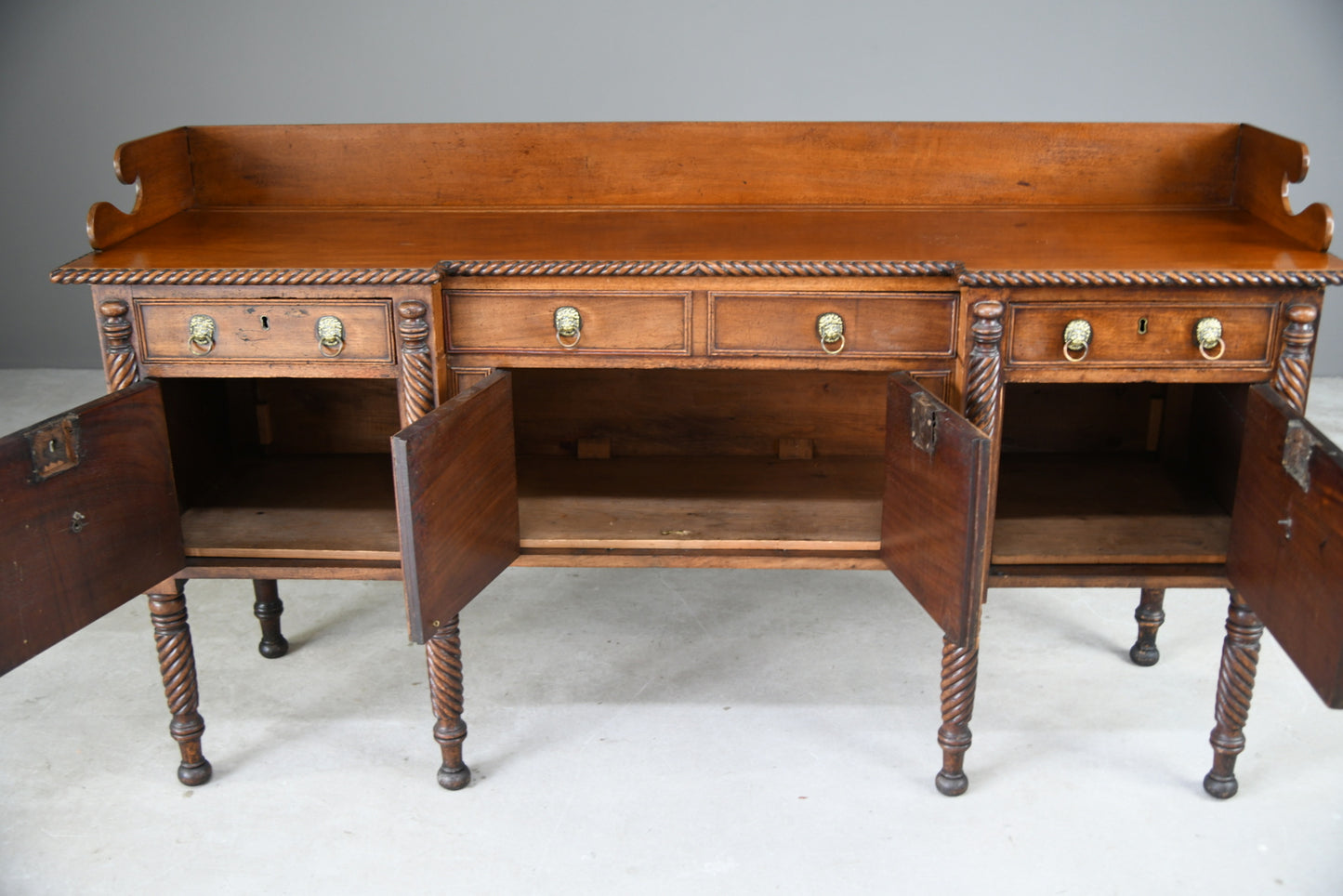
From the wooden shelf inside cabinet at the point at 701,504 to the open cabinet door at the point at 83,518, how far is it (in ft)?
2.39

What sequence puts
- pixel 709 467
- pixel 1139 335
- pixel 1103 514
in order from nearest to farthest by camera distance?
pixel 1139 335 < pixel 1103 514 < pixel 709 467

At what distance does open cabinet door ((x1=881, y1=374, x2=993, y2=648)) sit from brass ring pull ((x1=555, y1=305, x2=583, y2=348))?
61 centimetres

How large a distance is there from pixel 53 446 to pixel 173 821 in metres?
0.83

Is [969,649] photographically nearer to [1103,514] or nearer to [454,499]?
[1103,514]

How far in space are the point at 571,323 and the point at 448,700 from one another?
2.63ft

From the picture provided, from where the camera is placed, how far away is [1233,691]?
2.46 meters

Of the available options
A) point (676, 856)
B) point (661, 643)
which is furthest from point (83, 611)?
point (661, 643)

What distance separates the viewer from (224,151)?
2895 millimetres

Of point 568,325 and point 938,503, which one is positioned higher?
point 568,325

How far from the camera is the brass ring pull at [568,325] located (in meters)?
2.40

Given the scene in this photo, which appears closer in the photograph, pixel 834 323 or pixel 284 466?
pixel 834 323

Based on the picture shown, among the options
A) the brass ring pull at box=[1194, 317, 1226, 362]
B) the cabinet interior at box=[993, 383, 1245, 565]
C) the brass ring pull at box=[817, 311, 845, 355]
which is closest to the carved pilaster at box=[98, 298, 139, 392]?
the brass ring pull at box=[817, 311, 845, 355]

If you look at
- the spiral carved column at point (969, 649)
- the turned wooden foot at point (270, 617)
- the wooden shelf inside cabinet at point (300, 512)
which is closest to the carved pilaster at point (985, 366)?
the spiral carved column at point (969, 649)

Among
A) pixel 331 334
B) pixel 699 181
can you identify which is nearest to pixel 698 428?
pixel 699 181
